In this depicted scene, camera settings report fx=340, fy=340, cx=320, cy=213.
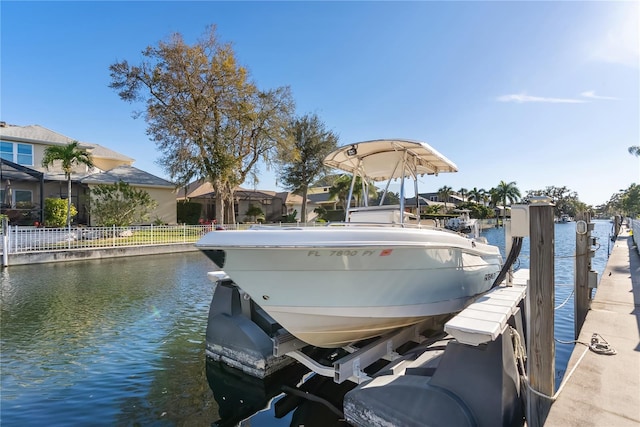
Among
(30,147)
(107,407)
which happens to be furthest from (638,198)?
(30,147)

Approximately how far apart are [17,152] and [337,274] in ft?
92.1

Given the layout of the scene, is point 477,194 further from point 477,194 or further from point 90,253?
point 90,253

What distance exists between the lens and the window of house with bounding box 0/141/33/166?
872 inches

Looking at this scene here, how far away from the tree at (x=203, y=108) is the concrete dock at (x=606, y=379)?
2087 centimetres

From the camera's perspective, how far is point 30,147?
2303 cm

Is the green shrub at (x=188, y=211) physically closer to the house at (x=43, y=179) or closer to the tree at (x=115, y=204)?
the house at (x=43, y=179)

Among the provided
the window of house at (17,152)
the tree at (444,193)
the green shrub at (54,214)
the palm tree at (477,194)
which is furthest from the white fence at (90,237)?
the palm tree at (477,194)

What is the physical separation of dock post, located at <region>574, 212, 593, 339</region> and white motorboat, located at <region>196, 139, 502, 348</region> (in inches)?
96.8

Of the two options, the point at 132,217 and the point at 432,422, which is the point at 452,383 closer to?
the point at 432,422

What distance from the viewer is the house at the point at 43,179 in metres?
18.4

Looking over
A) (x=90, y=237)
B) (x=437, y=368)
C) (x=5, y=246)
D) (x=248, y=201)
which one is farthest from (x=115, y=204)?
(x=437, y=368)

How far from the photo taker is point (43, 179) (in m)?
18.1

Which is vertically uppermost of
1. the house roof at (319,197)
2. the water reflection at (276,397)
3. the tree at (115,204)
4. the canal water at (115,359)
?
the house roof at (319,197)

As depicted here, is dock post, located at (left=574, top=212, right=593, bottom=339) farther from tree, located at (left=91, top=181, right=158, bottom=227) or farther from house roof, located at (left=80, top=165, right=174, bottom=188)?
house roof, located at (left=80, top=165, right=174, bottom=188)
